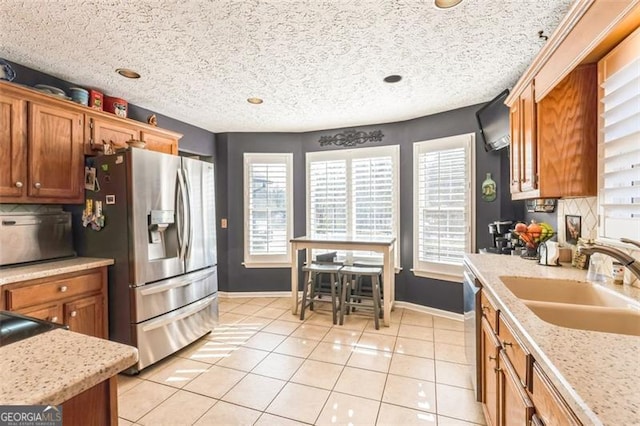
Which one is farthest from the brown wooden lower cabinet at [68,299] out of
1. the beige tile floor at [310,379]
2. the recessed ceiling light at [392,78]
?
the recessed ceiling light at [392,78]

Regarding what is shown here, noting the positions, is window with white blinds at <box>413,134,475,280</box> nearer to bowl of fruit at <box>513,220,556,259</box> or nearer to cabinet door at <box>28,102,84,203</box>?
bowl of fruit at <box>513,220,556,259</box>

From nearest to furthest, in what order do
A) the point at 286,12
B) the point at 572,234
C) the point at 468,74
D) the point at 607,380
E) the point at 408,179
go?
the point at 607,380 < the point at 286,12 < the point at 572,234 < the point at 468,74 < the point at 408,179

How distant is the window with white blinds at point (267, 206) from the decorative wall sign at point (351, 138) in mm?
642

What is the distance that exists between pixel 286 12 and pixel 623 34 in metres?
1.70

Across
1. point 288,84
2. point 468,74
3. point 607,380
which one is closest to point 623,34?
point 468,74

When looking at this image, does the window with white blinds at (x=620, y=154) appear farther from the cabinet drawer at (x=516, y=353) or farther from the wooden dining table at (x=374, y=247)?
the wooden dining table at (x=374, y=247)

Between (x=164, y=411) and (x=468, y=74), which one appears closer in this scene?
(x=164, y=411)

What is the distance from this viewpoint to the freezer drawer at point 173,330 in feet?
7.88

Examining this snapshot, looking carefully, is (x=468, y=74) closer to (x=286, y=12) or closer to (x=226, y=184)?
(x=286, y=12)

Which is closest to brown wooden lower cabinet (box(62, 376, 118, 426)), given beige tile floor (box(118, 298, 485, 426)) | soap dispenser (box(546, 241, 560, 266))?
beige tile floor (box(118, 298, 485, 426))

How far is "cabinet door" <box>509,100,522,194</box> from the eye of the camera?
220cm

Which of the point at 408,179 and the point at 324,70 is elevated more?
the point at 324,70

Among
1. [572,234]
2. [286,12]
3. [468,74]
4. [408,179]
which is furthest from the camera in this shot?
[408,179]

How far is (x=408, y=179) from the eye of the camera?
387cm
